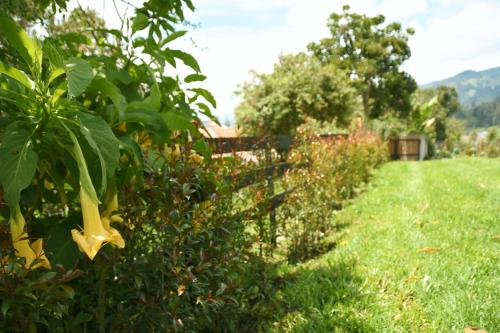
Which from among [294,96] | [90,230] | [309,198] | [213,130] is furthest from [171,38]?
[294,96]

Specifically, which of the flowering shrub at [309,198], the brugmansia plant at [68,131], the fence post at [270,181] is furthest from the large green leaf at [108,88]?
the flowering shrub at [309,198]

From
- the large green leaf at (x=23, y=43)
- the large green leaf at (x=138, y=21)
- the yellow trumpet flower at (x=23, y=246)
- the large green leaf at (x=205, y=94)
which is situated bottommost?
the yellow trumpet flower at (x=23, y=246)

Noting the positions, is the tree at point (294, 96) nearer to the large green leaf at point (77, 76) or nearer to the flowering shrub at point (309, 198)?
the flowering shrub at point (309, 198)

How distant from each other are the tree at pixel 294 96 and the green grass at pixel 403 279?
1287 centimetres

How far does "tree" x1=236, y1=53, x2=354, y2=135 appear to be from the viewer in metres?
18.2

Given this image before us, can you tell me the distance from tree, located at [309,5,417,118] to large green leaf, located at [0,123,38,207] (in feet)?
101

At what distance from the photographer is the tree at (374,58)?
1217 inches

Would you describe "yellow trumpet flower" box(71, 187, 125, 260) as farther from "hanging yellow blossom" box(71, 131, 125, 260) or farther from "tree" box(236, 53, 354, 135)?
"tree" box(236, 53, 354, 135)

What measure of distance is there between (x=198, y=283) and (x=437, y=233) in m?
3.26

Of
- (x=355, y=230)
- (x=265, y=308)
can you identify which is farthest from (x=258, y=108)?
(x=265, y=308)

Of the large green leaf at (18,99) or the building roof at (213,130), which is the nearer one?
the large green leaf at (18,99)

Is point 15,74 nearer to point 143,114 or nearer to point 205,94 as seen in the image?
point 143,114

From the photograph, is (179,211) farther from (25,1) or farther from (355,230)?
(355,230)

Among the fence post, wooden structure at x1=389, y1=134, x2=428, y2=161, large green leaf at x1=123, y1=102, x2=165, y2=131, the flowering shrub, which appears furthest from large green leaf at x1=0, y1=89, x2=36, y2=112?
wooden structure at x1=389, y1=134, x2=428, y2=161
